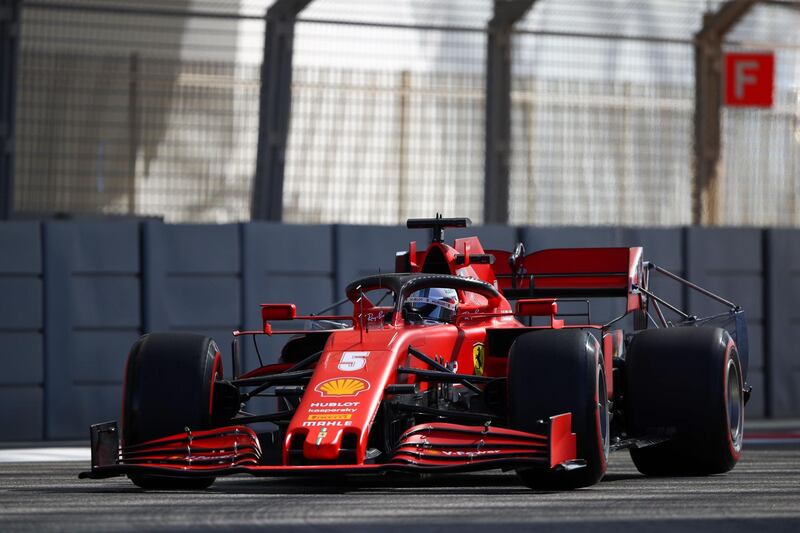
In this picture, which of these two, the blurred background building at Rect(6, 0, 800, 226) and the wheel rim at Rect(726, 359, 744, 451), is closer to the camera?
the wheel rim at Rect(726, 359, 744, 451)

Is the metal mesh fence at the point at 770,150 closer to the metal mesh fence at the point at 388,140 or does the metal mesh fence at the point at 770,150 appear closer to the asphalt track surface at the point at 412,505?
the metal mesh fence at the point at 388,140

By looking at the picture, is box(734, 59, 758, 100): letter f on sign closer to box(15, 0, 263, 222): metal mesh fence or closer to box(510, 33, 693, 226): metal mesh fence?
box(510, 33, 693, 226): metal mesh fence

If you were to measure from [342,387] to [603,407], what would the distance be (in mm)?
1503

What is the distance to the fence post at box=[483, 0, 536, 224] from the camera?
1633 cm

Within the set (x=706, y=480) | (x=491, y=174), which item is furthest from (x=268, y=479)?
(x=491, y=174)

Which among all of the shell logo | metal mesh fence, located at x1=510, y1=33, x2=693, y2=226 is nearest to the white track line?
the shell logo

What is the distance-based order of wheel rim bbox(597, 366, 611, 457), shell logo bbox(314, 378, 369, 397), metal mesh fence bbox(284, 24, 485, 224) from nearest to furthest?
shell logo bbox(314, 378, 369, 397), wheel rim bbox(597, 366, 611, 457), metal mesh fence bbox(284, 24, 485, 224)

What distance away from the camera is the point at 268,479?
1015cm

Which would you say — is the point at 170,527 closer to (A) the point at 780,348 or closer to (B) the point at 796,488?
(B) the point at 796,488

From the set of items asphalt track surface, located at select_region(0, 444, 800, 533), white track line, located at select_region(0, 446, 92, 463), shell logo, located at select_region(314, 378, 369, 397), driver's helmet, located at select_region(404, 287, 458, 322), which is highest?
driver's helmet, located at select_region(404, 287, 458, 322)

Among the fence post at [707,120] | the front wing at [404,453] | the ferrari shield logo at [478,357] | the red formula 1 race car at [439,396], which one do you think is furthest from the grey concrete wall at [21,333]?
the fence post at [707,120]

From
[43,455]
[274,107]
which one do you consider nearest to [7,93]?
[274,107]

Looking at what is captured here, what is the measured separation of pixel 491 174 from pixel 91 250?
4.51 m

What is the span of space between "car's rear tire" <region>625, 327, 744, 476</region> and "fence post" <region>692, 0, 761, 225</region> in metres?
7.39
